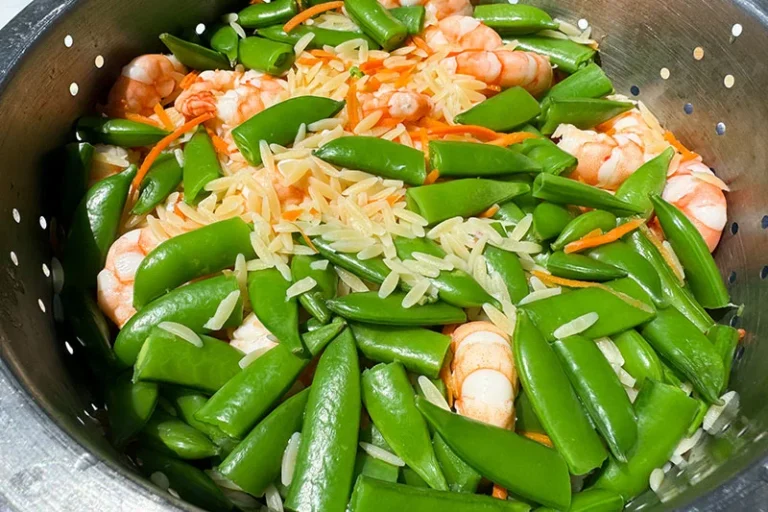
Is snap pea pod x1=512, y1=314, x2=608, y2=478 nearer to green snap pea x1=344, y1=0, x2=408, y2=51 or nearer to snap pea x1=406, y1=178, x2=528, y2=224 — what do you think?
snap pea x1=406, y1=178, x2=528, y2=224

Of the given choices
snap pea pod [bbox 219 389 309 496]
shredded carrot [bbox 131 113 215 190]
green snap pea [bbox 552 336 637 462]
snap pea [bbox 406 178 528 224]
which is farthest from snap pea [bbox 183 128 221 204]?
green snap pea [bbox 552 336 637 462]

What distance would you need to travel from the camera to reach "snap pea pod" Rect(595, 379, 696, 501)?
1.60 meters

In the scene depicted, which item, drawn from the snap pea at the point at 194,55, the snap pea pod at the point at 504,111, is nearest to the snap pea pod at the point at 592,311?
the snap pea pod at the point at 504,111

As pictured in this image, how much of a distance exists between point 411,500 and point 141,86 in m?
1.51

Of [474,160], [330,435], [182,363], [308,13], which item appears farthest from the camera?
[308,13]

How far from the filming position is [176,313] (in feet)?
5.56

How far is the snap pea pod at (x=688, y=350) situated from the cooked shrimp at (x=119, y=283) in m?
1.35

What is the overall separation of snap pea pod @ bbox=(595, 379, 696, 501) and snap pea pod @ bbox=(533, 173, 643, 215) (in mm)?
523

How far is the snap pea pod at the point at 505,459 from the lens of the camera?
1487mm

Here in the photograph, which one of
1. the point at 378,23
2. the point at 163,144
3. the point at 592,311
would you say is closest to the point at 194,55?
the point at 163,144

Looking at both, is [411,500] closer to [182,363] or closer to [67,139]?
[182,363]

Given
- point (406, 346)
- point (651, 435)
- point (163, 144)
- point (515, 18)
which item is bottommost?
point (651, 435)

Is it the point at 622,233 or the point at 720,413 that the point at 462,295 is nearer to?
the point at 622,233

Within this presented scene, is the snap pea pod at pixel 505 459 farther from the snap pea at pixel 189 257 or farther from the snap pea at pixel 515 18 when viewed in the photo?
the snap pea at pixel 515 18
